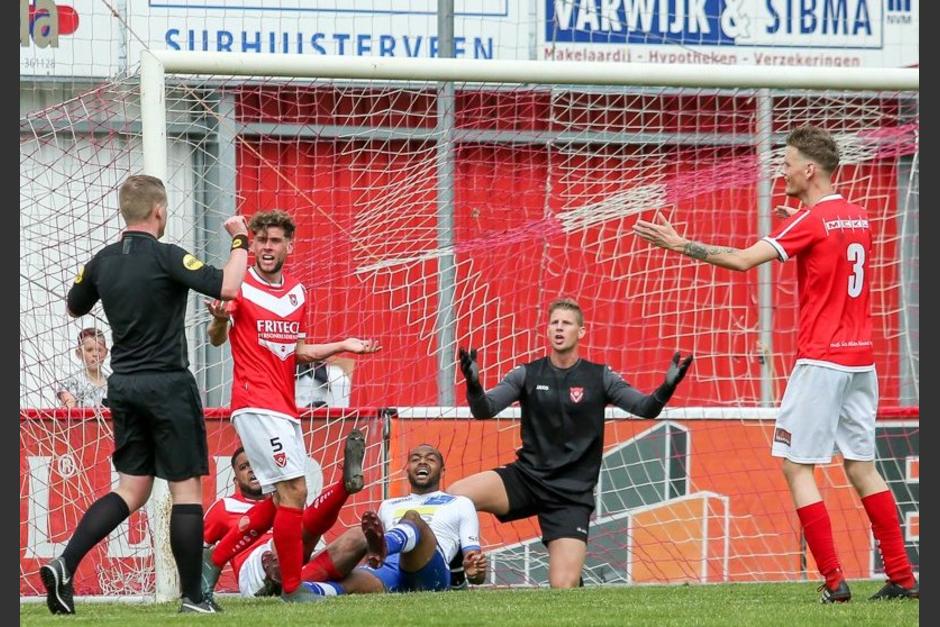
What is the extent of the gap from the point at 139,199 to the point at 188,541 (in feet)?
4.98

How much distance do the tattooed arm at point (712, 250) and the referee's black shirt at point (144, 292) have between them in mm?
1961

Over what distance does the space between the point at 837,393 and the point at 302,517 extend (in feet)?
8.60

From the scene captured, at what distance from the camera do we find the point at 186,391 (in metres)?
6.98

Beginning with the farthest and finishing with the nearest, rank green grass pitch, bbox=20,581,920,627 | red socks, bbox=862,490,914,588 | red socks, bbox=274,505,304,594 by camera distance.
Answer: red socks, bbox=274,505,304,594 → red socks, bbox=862,490,914,588 → green grass pitch, bbox=20,581,920,627

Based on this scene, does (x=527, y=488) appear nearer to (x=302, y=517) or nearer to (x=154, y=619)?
(x=302, y=517)

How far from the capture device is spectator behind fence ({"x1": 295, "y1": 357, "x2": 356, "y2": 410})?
9.95 metres

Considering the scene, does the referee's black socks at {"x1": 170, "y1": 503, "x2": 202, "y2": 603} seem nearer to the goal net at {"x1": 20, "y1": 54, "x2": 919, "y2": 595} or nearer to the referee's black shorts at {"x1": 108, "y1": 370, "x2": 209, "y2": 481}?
the referee's black shorts at {"x1": 108, "y1": 370, "x2": 209, "y2": 481}

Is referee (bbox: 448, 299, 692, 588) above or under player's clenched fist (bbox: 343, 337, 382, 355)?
under

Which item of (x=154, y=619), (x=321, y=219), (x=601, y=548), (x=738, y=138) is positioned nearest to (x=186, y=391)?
(x=154, y=619)

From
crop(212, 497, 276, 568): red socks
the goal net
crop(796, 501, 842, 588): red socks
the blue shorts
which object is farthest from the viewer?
the goal net

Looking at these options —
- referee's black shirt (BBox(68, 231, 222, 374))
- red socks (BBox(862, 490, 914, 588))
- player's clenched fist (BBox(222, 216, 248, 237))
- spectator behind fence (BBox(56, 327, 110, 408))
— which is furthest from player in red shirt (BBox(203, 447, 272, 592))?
red socks (BBox(862, 490, 914, 588))

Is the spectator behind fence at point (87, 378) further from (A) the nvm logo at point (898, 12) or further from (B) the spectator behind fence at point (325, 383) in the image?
(A) the nvm logo at point (898, 12)

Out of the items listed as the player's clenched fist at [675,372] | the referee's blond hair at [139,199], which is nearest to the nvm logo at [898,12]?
the player's clenched fist at [675,372]

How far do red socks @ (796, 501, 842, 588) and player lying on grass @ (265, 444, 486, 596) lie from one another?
2.00 metres
